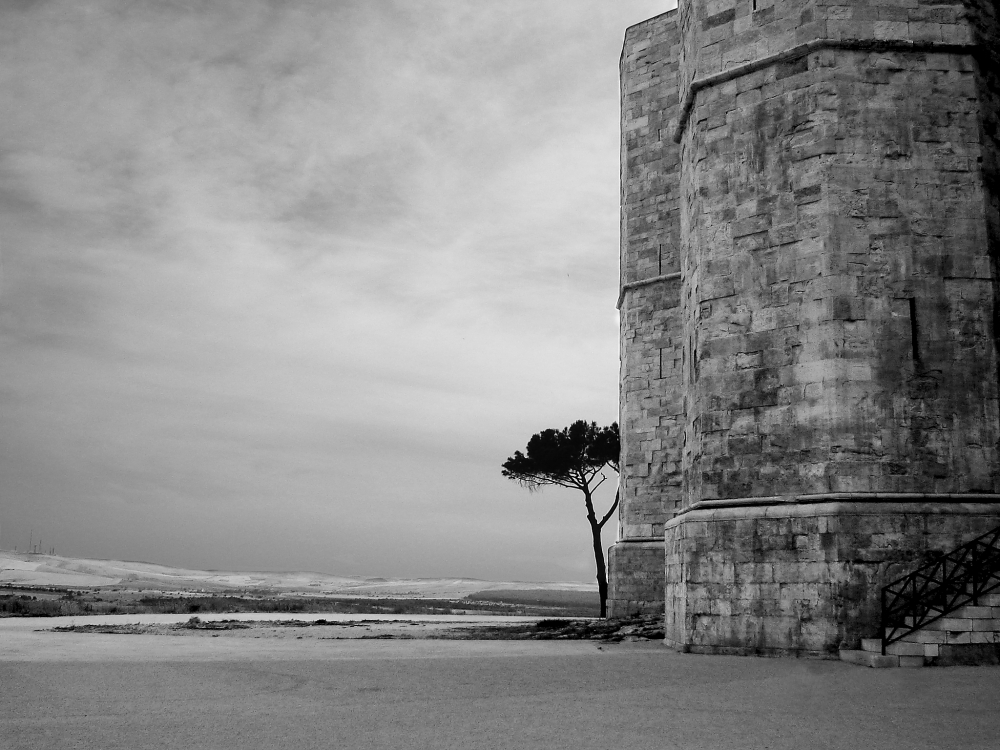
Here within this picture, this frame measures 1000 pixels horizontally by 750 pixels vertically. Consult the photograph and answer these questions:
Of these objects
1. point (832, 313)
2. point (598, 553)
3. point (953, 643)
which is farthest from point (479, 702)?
point (598, 553)

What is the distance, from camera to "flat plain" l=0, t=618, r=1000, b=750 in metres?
5.06

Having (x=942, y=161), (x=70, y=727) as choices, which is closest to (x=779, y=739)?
(x=70, y=727)

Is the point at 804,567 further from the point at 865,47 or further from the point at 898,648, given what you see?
the point at 865,47

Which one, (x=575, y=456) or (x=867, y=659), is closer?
(x=867, y=659)

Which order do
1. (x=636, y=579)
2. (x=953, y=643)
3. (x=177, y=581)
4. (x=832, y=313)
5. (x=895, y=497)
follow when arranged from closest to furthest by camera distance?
(x=953, y=643)
(x=895, y=497)
(x=832, y=313)
(x=636, y=579)
(x=177, y=581)

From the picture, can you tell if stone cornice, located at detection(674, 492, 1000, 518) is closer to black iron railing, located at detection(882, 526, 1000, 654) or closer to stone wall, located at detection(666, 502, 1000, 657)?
stone wall, located at detection(666, 502, 1000, 657)

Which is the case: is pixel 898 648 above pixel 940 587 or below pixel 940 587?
below

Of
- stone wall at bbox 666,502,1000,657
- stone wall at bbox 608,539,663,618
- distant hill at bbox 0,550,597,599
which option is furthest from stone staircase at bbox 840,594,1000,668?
distant hill at bbox 0,550,597,599

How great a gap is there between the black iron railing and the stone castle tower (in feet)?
0.64

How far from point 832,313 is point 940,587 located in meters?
3.08

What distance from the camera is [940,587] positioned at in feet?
28.6

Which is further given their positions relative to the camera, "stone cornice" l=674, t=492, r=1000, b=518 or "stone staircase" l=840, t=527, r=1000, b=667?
"stone cornice" l=674, t=492, r=1000, b=518

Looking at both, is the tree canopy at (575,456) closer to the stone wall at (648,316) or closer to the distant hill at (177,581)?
the stone wall at (648,316)

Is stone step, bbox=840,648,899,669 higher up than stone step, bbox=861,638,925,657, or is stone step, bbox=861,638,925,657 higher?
stone step, bbox=861,638,925,657
